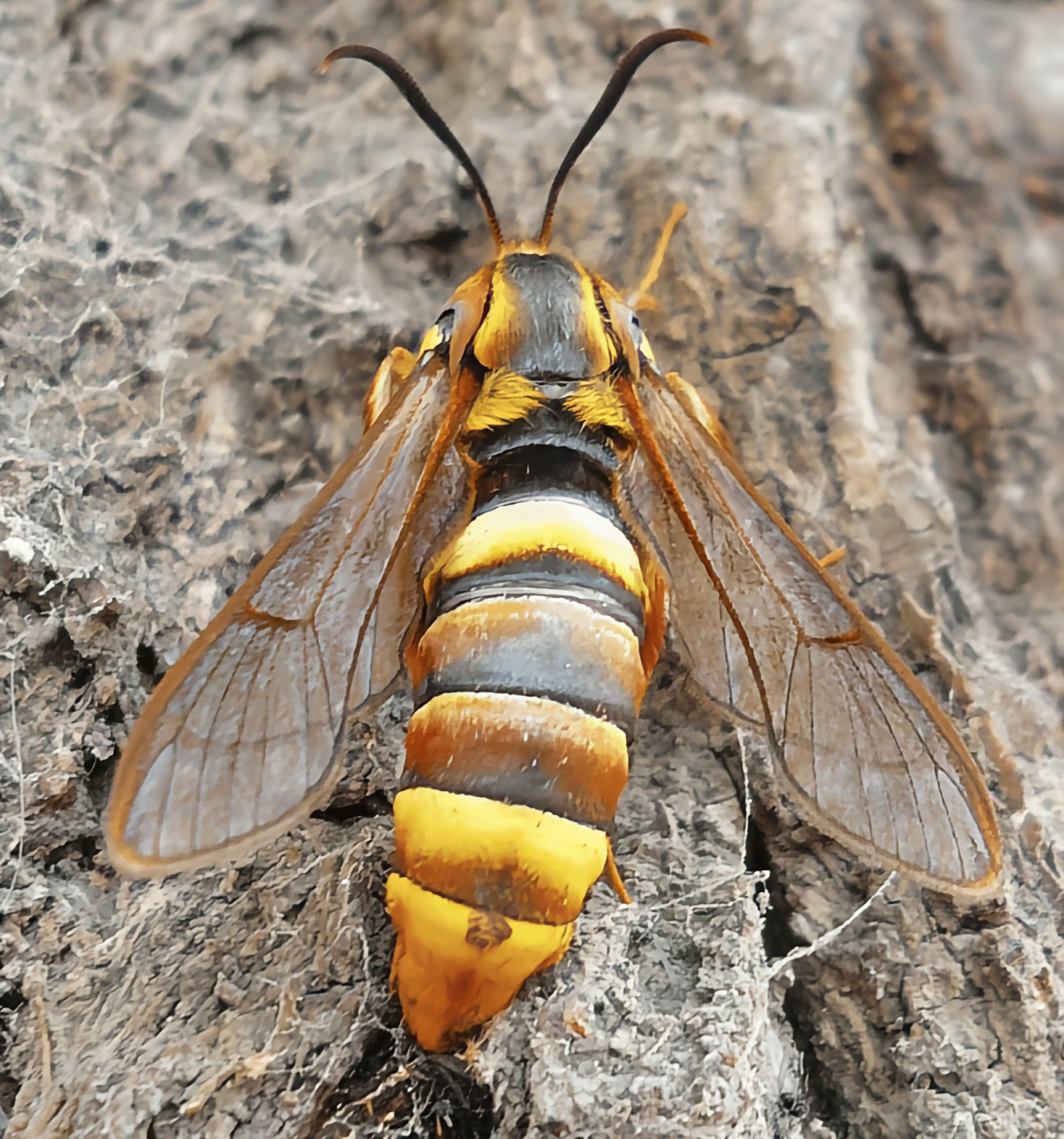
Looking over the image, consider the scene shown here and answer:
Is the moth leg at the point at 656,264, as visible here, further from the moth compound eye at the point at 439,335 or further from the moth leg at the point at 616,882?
the moth leg at the point at 616,882

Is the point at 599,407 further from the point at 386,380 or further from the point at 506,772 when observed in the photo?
the point at 506,772

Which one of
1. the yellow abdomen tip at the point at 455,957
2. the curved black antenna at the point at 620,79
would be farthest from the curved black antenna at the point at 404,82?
the yellow abdomen tip at the point at 455,957

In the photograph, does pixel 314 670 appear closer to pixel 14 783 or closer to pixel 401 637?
pixel 401 637

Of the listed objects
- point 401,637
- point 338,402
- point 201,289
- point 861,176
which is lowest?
point 401,637

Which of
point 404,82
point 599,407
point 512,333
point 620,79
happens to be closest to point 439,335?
point 512,333

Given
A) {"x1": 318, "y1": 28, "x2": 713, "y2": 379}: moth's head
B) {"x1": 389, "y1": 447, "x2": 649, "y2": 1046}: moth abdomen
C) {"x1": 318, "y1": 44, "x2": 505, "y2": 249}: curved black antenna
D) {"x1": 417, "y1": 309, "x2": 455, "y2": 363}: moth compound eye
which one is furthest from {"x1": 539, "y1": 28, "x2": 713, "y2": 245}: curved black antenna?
{"x1": 389, "y1": 447, "x2": 649, "y2": 1046}: moth abdomen

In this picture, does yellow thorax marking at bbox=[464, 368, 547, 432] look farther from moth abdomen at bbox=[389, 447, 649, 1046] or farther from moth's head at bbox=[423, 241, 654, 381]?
moth abdomen at bbox=[389, 447, 649, 1046]

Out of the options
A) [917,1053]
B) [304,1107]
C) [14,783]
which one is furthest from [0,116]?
[917,1053]
